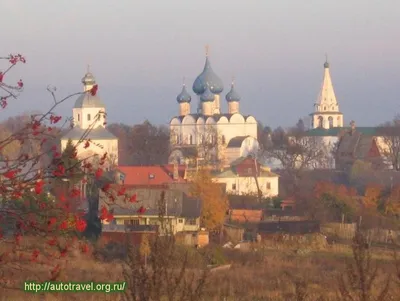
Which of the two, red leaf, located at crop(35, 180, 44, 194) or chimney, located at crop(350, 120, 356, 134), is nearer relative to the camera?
red leaf, located at crop(35, 180, 44, 194)

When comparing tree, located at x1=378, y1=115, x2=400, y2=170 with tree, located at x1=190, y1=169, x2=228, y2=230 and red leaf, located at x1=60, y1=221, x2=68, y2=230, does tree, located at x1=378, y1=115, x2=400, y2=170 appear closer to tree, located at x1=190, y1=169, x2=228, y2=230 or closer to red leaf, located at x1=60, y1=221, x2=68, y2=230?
tree, located at x1=190, y1=169, x2=228, y2=230

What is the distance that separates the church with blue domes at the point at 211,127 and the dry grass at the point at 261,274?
30793mm

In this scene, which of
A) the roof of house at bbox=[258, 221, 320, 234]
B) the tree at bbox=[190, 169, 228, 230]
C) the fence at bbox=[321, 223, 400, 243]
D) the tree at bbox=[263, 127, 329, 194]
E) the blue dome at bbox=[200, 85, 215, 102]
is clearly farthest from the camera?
the blue dome at bbox=[200, 85, 215, 102]

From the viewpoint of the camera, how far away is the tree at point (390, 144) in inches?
2073

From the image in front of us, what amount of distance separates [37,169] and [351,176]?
4118 centimetres

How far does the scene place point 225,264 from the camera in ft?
65.7

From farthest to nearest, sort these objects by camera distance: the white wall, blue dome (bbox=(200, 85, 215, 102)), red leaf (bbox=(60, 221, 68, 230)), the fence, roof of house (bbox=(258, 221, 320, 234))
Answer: blue dome (bbox=(200, 85, 215, 102))
the white wall
roof of house (bbox=(258, 221, 320, 234))
the fence
red leaf (bbox=(60, 221, 68, 230))

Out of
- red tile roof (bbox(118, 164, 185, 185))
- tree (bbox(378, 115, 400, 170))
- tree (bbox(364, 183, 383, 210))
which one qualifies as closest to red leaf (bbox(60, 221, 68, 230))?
tree (bbox(364, 183, 383, 210))

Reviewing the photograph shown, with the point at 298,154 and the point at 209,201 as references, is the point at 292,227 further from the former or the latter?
the point at 298,154

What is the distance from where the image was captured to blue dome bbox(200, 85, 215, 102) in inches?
2416

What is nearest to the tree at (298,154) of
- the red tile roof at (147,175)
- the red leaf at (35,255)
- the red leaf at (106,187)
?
the red tile roof at (147,175)

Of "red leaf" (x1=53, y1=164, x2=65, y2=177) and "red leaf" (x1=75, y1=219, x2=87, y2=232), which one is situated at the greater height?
"red leaf" (x1=53, y1=164, x2=65, y2=177)

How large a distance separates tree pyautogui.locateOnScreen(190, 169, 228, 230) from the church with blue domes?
21430 mm

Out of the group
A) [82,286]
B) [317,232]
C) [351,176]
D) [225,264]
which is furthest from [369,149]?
[82,286]
